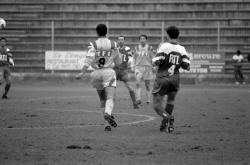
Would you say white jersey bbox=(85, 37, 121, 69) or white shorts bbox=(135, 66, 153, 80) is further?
white shorts bbox=(135, 66, 153, 80)

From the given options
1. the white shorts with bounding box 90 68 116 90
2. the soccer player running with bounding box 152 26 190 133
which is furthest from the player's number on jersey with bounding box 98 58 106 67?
the soccer player running with bounding box 152 26 190 133

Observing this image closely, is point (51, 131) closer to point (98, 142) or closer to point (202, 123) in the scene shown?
point (98, 142)

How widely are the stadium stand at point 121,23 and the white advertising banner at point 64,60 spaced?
723 mm

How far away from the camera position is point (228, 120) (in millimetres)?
16328

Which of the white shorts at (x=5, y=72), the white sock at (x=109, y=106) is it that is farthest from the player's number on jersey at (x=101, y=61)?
the white shorts at (x=5, y=72)

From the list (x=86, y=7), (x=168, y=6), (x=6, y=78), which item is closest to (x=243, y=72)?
(x=168, y=6)

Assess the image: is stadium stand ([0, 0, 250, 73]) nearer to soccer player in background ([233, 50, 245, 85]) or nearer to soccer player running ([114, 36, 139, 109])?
soccer player in background ([233, 50, 245, 85])

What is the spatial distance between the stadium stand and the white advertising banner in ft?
2.37

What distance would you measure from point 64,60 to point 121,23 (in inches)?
157

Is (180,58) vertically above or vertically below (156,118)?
above

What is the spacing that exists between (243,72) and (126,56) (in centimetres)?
1719

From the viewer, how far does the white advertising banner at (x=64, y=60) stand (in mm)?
38969

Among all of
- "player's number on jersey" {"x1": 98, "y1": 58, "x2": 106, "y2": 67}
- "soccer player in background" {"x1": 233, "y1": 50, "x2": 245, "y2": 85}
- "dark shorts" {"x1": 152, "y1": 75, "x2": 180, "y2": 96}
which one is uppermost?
"player's number on jersey" {"x1": 98, "y1": 58, "x2": 106, "y2": 67}

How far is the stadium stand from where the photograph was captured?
1556 inches
